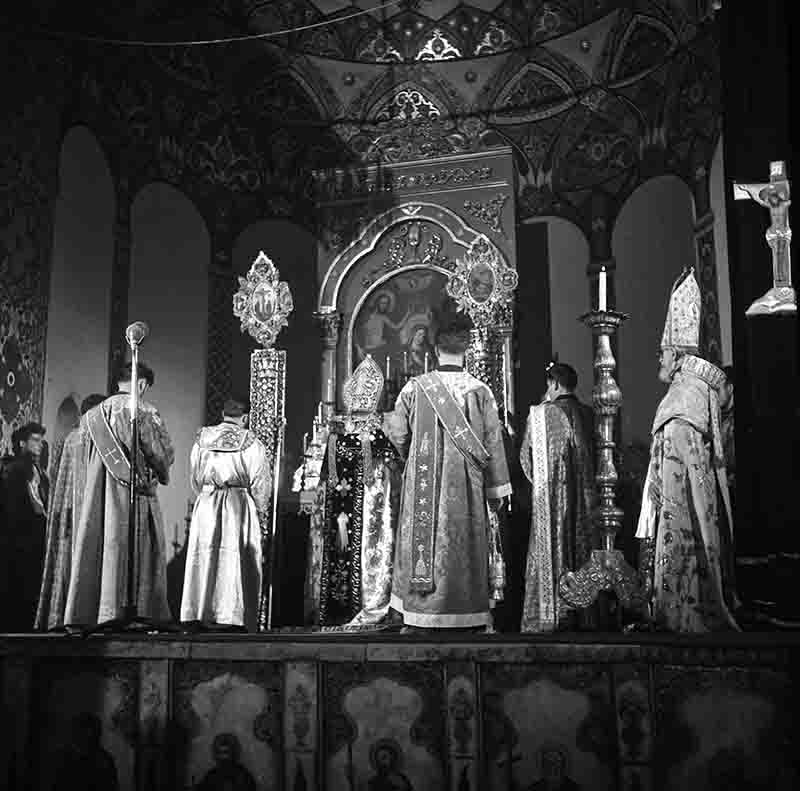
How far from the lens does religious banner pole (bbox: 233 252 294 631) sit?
8922 mm

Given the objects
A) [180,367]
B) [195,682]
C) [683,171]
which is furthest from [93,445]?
[683,171]

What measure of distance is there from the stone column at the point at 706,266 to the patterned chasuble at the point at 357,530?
264 cm

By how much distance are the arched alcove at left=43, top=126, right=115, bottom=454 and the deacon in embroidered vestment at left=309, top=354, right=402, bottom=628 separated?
2.05 metres

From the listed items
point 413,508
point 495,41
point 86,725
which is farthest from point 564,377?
point 86,725

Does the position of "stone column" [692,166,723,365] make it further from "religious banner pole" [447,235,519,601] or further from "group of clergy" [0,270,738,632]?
"religious banner pole" [447,235,519,601]

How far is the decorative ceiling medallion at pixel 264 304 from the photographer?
924 centimetres

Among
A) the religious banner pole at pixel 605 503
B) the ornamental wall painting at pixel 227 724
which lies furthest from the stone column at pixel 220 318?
the ornamental wall painting at pixel 227 724

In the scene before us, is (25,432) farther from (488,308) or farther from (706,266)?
(706,266)

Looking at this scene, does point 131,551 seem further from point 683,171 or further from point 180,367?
point 683,171

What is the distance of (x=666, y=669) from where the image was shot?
442 cm

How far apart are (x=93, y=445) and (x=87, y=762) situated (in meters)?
3.00

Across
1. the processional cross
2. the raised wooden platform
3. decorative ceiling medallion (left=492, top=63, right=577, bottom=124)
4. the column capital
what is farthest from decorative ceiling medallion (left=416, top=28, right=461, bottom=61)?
the processional cross

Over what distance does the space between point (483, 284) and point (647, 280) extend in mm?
1433

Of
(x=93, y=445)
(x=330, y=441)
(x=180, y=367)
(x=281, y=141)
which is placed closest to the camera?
(x=93, y=445)
